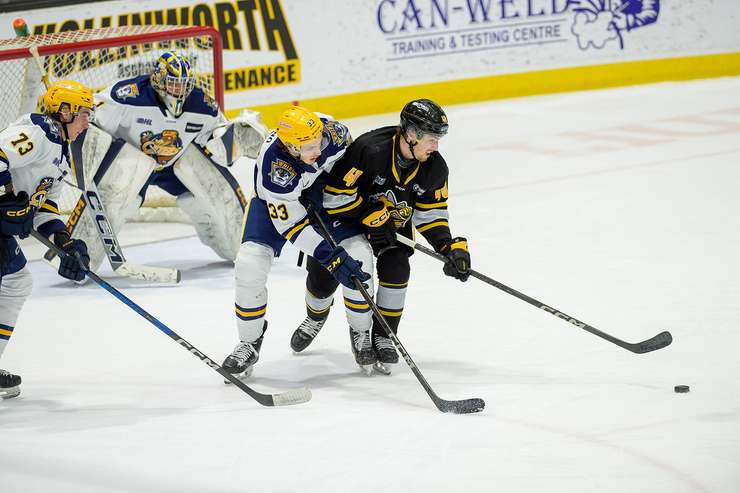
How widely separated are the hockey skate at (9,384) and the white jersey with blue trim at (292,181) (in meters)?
1.05

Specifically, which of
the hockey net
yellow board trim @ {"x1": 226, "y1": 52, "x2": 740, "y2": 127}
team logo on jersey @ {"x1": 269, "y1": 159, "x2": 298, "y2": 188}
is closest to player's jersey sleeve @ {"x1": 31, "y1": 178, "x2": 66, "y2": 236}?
team logo on jersey @ {"x1": 269, "y1": 159, "x2": 298, "y2": 188}

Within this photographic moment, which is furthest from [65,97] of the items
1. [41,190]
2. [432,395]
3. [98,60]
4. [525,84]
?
[525,84]

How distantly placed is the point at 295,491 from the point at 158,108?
2729mm

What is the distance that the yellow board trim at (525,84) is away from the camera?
9203mm

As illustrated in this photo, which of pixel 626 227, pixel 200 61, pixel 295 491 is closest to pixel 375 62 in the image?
pixel 200 61

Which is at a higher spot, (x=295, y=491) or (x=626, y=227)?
(x=295, y=491)

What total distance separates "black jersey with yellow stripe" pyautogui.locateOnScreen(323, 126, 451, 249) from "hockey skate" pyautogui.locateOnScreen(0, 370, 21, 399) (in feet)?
4.04

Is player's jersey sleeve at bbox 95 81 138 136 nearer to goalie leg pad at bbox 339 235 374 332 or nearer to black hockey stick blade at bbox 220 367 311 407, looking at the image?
goalie leg pad at bbox 339 235 374 332

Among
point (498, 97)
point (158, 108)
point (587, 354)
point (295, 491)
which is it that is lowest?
point (498, 97)

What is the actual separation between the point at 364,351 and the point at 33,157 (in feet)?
4.30

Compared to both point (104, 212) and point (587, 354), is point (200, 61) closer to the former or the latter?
point (104, 212)

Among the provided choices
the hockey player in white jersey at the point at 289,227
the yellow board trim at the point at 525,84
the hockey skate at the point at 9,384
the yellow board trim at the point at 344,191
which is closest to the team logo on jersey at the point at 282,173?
the hockey player in white jersey at the point at 289,227

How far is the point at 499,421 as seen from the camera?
332cm

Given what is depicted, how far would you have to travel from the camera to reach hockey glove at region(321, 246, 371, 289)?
140 inches
